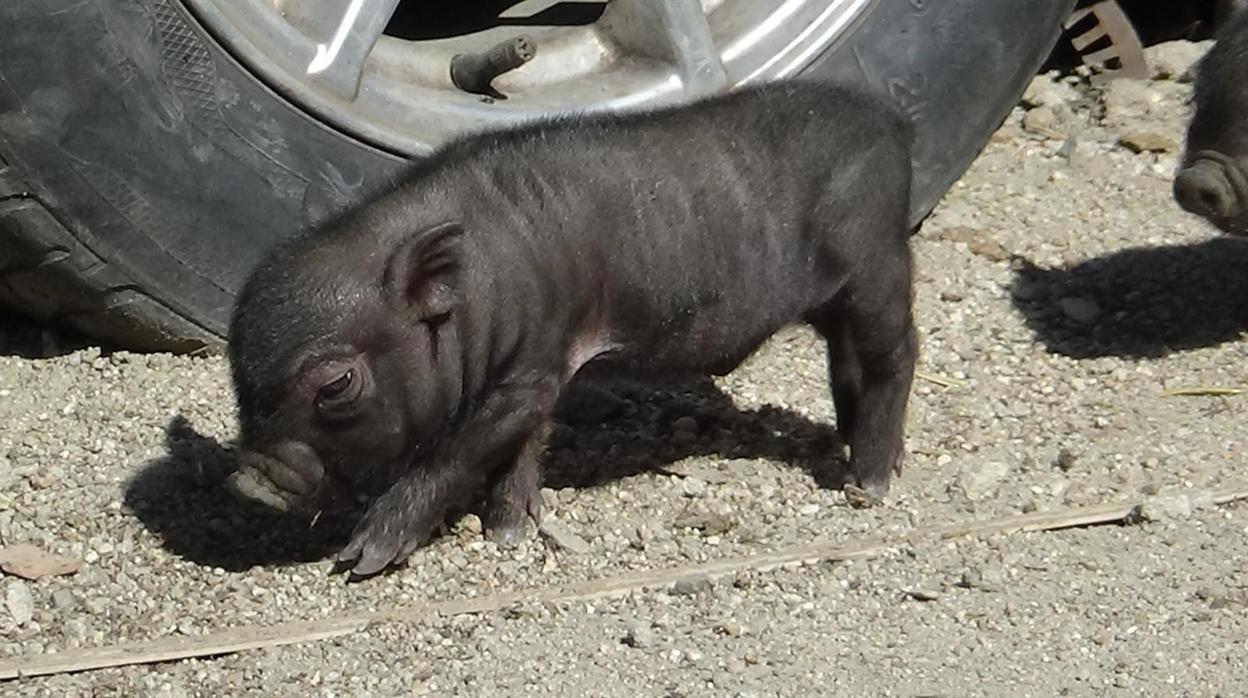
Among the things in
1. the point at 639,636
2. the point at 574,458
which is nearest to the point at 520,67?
the point at 574,458

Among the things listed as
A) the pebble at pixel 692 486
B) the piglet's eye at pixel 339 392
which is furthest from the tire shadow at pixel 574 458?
the piglet's eye at pixel 339 392

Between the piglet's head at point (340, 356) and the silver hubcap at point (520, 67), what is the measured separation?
70cm

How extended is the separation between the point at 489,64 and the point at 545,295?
3.02ft

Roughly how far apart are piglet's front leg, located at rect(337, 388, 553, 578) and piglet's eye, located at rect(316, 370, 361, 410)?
28 cm

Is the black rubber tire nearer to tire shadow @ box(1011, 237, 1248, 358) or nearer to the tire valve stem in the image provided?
the tire valve stem

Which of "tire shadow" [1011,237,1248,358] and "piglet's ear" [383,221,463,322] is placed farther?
"tire shadow" [1011,237,1248,358]

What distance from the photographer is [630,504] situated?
4.78 metres

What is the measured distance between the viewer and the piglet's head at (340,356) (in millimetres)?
4219

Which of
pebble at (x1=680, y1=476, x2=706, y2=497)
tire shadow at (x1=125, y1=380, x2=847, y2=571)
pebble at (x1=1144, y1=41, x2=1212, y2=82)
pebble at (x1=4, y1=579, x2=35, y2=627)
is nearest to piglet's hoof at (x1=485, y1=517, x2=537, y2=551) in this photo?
tire shadow at (x1=125, y1=380, x2=847, y2=571)

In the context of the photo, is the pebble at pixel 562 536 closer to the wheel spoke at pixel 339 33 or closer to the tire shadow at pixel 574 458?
the tire shadow at pixel 574 458

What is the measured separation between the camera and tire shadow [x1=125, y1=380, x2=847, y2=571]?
15.1ft

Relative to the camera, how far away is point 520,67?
18.0ft

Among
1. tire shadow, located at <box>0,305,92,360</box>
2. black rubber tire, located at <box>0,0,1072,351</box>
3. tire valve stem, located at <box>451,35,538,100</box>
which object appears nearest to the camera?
black rubber tire, located at <box>0,0,1072,351</box>

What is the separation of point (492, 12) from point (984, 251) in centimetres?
161
